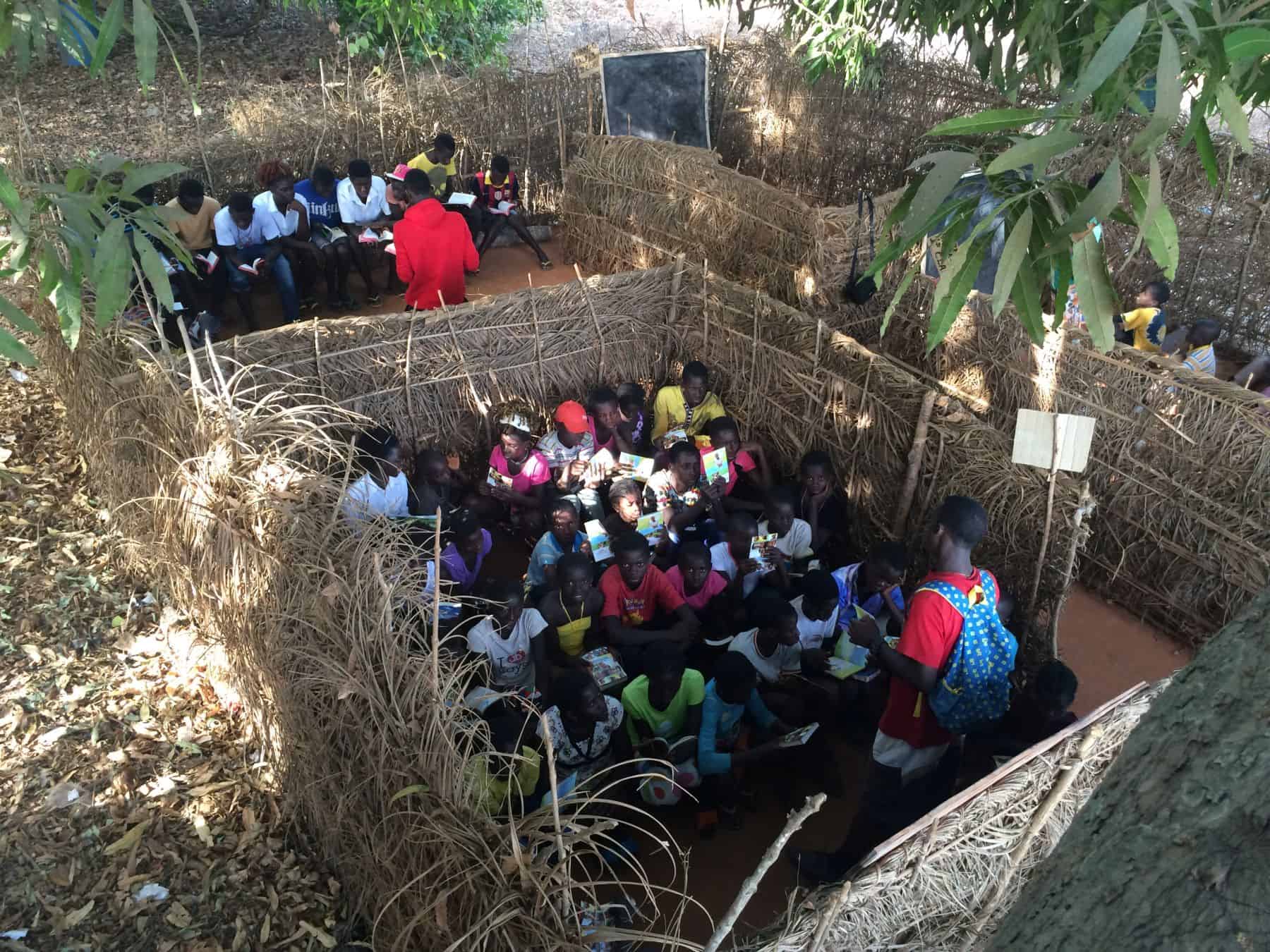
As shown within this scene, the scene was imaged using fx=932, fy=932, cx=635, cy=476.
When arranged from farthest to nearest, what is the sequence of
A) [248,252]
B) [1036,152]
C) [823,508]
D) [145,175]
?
[248,252]
[823,508]
[145,175]
[1036,152]

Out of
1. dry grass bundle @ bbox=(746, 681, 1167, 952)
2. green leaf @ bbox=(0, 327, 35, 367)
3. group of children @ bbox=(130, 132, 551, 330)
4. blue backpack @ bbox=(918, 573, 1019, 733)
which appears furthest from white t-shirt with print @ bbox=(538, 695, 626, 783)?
group of children @ bbox=(130, 132, 551, 330)

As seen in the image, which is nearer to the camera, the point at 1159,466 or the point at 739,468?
the point at 1159,466

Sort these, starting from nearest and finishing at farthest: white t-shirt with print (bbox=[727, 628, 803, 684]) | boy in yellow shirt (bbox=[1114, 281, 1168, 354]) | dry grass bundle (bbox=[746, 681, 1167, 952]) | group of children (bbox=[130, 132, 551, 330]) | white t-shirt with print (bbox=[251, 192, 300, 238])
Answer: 1. dry grass bundle (bbox=[746, 681, 1167, 952])
2. white t-shirt with print (bbox=[727, 628, 803, 684])
3. boy in yellow shirt (bbox=[1114, 281, 1168, 354])
4. group of children (bbox=[130, 132, 551, 330])
5. white t-shirt with print (bbox=[251, 192, 300, 238])

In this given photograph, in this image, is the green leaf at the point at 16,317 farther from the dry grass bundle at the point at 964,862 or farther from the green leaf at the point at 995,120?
the dry grass bundle at the point at 964,862

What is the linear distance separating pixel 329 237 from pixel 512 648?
5572 mm

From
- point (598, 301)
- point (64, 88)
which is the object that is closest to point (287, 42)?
point (64, 88)

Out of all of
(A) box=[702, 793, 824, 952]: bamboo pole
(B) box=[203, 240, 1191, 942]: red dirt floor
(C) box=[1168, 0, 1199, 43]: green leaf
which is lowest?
(B) box=[203, 240, 1191, 942]: red dirt floor

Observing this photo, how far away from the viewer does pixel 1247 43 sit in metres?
2.21

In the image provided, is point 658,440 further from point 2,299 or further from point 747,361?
point 2,299

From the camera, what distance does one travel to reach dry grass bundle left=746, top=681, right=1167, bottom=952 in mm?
2754

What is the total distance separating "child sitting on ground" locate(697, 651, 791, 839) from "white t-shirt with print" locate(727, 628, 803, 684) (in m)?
0.23

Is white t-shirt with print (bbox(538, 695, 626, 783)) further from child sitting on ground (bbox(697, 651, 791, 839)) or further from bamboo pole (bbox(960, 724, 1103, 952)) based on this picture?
bamboo pole (bbox(960, 724, 1103, 952))

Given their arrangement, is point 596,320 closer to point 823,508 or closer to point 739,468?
point 739,468

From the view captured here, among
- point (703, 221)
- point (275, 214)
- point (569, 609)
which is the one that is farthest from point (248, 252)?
point (569, 609)
